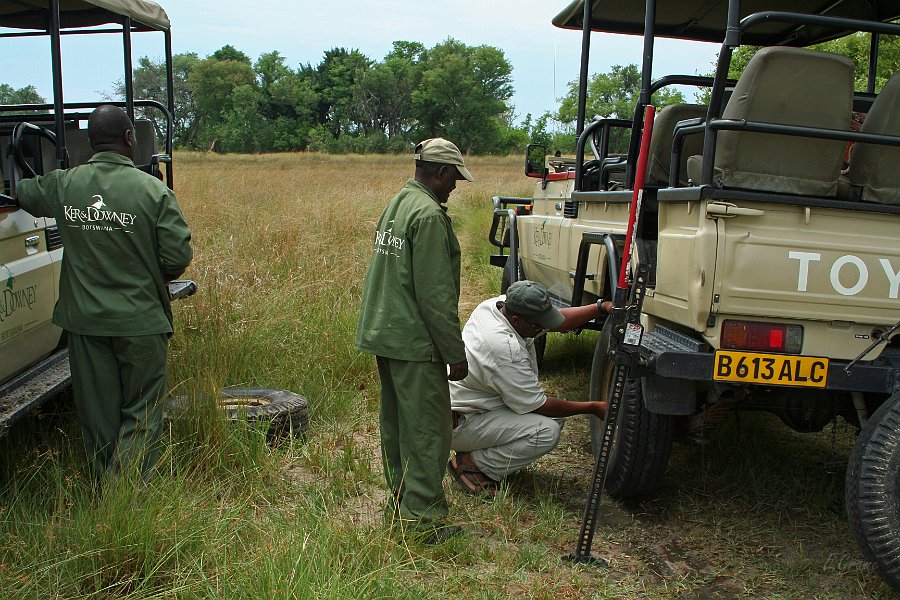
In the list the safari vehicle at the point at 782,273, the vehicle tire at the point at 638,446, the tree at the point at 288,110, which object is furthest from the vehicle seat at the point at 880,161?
the tree at the point at 288,110

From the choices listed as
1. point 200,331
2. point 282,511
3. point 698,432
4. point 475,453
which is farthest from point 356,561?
point 200,331

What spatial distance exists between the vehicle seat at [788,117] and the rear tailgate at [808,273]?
196 mm

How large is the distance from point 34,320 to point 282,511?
161cm

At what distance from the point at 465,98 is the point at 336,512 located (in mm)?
65599

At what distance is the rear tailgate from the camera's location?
325cm

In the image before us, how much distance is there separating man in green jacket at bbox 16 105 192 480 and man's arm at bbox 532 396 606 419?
5.97 ft

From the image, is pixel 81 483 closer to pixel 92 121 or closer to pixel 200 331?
pixel 92 121

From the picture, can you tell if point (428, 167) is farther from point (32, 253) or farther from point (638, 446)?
point (32, 253)

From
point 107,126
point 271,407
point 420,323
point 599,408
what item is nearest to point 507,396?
point 599,408

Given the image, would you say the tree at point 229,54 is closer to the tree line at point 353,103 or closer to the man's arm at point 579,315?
the tree line at point 353,103

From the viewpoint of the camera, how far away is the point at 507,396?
4.16 m

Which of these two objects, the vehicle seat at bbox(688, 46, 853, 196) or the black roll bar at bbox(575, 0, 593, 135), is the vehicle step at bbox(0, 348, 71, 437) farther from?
the black roll bar at bbox(575, 0, 593, 135)

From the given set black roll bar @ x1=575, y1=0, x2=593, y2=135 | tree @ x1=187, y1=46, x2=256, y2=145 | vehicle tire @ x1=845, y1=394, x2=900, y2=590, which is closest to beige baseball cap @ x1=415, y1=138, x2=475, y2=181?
vehicle tire @ x1=845, y1=394, x2=900, y2=590

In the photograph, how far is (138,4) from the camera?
5.64m
